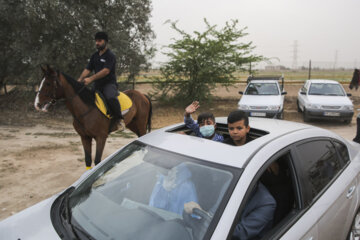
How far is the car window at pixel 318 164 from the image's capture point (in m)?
2.22

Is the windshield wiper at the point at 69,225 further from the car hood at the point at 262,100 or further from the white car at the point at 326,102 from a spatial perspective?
the white car at the point at 326,102

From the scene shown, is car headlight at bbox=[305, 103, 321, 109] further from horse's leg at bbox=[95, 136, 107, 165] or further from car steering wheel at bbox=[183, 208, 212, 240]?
car steering wheel at bbox=[183, 208, 212, 240]

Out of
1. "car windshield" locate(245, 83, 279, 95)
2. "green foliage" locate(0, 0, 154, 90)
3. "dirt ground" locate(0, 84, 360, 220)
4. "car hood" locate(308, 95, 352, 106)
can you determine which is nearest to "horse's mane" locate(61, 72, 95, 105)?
"dirt ground" locate(0, 84, 360, 220)

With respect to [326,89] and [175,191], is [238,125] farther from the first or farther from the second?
[326,89]

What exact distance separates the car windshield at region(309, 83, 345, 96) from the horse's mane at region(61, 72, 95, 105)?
1041cm

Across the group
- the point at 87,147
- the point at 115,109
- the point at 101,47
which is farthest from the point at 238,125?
the point at 101,47

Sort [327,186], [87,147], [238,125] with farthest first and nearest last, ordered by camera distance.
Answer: [87,147] → [238,125] → [327,186]

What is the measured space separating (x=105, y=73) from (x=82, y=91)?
56cm

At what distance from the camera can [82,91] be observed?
17.3ft

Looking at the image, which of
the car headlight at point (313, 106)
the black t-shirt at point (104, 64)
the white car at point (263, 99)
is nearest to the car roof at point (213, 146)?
the black t-shirt at point (104, 64)

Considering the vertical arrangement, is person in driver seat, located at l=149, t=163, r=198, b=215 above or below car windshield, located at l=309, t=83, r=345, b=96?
above

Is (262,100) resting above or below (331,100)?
above

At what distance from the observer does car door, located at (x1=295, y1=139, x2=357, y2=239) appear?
215 centimetres

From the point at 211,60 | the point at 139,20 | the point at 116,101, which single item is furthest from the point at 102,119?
the point at 211,60
